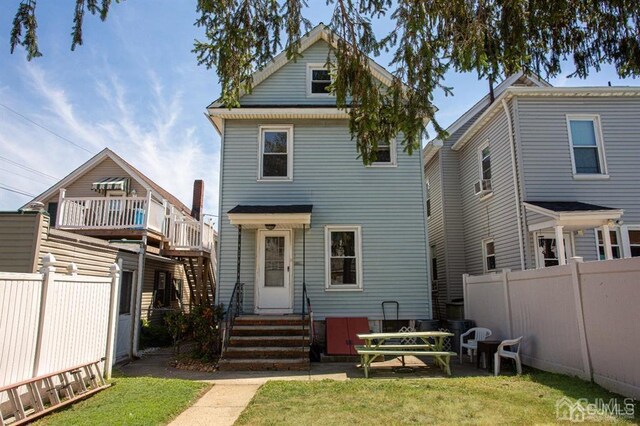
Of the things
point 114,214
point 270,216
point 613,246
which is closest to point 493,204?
point 613,246

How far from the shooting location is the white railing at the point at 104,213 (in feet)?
44.0

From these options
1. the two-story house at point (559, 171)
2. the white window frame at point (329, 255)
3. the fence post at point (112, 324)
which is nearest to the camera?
the fence post at point (112, 324)

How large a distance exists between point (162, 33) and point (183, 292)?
44.9 feet

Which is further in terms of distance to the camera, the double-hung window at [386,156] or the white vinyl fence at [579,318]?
the double-hung window at [386,156]

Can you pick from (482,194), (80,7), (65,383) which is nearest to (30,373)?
(65,383)

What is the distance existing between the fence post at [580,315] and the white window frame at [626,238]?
5.11m

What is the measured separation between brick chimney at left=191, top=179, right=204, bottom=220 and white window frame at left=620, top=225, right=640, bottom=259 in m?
18.1

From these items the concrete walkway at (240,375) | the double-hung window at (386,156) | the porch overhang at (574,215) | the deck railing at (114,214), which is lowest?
the concrete walkway at (240,375)

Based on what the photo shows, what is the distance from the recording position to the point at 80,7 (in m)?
5.38

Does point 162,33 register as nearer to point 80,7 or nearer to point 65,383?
point 80,7

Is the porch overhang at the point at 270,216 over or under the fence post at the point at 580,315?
over

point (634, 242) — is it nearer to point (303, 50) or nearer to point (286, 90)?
point (286, 90)

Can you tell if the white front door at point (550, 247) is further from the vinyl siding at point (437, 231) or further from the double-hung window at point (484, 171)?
the vinyl siding at point (437, 231)

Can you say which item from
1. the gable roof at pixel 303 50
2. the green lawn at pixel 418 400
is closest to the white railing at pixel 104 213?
the gable roof at pixel 303 50
